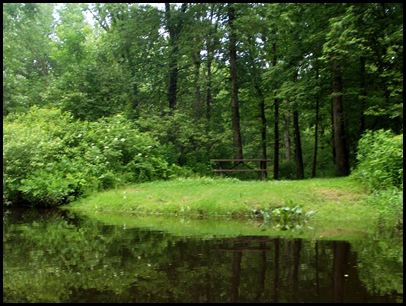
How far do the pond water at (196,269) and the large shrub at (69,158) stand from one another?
5885 mm

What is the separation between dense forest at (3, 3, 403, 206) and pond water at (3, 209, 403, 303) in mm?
7544

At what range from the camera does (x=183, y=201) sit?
44.2 ft

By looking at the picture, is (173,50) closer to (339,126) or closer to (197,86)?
(197,86)

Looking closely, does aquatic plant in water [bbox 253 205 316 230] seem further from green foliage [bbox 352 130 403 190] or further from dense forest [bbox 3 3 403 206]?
dense forest [bbox 3 3 403 206]

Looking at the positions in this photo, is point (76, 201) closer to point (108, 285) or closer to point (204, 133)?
point (204, 133)

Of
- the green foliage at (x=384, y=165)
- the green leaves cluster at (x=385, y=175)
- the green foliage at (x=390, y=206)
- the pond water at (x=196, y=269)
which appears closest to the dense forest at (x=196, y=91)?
the green leaves cluster at (x=385, y=175)

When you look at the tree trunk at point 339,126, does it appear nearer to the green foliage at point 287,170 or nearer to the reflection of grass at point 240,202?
the reflection of grass at point 240,202

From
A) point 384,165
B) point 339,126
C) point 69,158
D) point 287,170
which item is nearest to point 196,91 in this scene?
point 287,170

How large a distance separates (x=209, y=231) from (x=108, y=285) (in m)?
4.35

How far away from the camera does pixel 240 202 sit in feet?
41.3

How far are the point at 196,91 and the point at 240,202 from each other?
1444 centimetres

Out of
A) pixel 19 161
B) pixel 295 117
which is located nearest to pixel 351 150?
pixel 295 117

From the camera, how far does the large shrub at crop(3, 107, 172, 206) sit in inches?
622

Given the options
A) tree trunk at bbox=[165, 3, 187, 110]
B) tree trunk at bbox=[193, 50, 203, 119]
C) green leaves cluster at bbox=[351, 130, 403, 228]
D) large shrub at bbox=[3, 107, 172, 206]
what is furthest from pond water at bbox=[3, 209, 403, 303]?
tree trunk at bbox=[165, 3, 187, 110]
